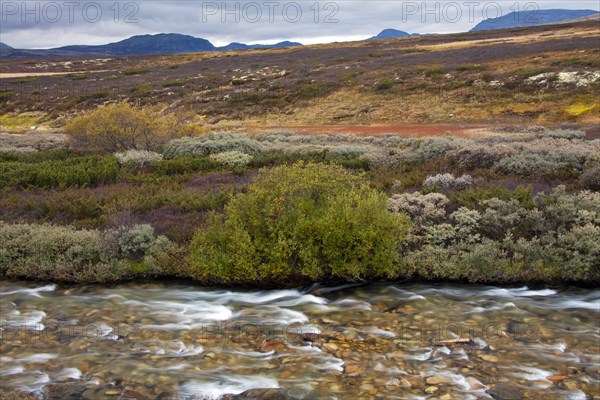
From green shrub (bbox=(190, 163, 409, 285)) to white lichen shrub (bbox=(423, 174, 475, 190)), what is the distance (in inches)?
168

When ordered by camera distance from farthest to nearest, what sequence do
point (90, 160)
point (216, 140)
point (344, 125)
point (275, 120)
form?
point (275, 120), point (344, 125), point (216, 140), point (90, 160)

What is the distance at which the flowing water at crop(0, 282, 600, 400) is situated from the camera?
602cm

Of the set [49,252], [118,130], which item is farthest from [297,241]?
[118,130]

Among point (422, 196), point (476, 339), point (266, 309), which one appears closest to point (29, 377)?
point (266, 309)

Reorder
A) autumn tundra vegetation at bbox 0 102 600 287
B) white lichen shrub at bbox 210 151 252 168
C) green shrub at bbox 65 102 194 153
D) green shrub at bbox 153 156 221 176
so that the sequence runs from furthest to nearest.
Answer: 1. green shrub at bbox 65 102 194 153
2. white lichen shrub at bbox 210 151 252 168
3. green shrub at bbox 153 156 221 176
4. autumn tundra vegetation at bbox 0 102 600 287

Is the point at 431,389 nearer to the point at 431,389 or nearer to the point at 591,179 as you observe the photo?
the point at 431,389

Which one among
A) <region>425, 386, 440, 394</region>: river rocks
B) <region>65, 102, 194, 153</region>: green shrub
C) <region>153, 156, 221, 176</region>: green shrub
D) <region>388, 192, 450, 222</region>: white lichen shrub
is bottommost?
<region>425, 386, 440, 394</region>: river rocks

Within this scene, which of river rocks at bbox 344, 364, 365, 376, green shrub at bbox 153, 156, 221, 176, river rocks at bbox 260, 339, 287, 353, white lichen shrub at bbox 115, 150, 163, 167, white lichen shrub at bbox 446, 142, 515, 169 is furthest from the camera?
white lichen shrub at bbox 115, 150, 163, 167

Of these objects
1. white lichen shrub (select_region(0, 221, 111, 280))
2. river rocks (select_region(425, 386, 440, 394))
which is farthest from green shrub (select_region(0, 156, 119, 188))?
river rocks (select_region(425, 386, 440, 394))

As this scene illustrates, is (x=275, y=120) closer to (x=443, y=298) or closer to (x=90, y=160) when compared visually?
(x=90, y=160)

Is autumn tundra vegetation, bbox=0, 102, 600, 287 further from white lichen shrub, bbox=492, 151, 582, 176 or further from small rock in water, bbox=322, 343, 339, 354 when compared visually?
small rock in water, bbox=322, 343, 339, 354

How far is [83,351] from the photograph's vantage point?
6.92 meters

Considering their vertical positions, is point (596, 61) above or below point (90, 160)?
above

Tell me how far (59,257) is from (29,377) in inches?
163
